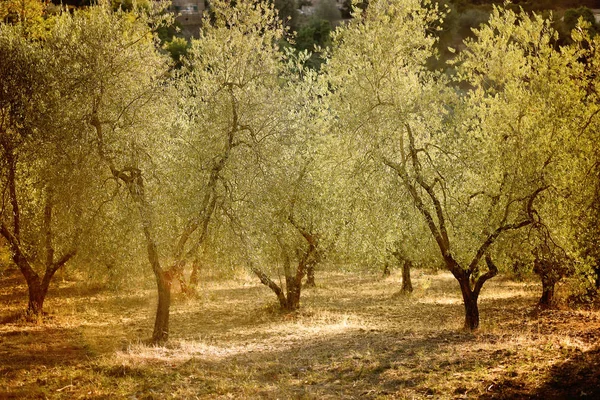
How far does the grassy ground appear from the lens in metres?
13.8

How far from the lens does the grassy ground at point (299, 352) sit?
13.8 m

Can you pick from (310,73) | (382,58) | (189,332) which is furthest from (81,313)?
(382,58)

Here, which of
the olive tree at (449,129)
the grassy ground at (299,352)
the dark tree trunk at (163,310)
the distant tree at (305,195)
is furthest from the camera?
the distant tree at (305,195)

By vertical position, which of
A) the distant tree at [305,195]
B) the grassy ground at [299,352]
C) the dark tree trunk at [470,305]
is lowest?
the grassy ground at [299,352]

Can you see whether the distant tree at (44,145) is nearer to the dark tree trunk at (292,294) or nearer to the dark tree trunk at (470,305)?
the dark tree trunk at (292,294)

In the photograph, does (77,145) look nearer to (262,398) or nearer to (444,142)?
(262,398)

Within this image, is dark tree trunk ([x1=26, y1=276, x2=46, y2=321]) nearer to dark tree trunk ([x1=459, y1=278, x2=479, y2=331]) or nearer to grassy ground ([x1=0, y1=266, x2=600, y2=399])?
grassy ground ([x1=0, y1=266, x2=600, y2=399])

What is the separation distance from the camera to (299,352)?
19422 mm

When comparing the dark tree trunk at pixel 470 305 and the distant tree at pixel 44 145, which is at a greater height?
the distant tree at pixel 44 145

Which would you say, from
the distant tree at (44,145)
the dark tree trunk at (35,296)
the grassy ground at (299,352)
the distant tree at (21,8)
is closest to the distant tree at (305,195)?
the grassy ground at (299,352)

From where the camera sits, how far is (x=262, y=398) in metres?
13.8

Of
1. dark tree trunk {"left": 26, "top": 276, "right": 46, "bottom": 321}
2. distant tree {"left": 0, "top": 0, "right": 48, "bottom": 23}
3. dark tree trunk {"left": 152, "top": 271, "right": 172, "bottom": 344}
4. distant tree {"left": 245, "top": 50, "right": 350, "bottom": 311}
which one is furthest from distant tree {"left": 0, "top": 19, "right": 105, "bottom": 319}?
distant tree {"left": 0, "top": 0, "right": 48, "bottom": 23}

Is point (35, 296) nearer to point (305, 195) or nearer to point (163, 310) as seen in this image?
point (163, 310)

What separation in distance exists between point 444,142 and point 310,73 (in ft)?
28.6
